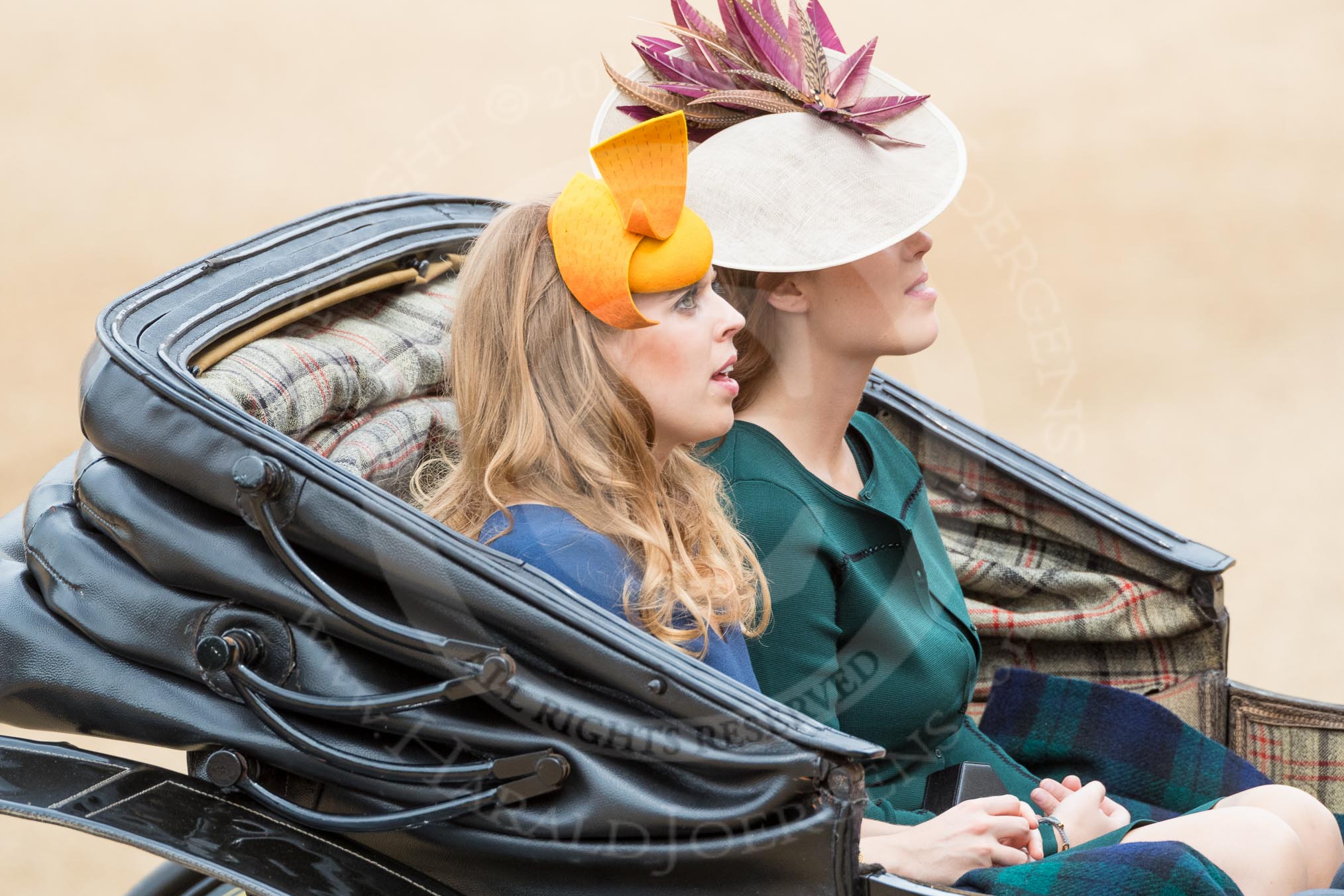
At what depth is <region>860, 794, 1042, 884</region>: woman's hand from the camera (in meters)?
1.14

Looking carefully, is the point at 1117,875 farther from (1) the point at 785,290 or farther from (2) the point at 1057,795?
(1) the point at 785,290

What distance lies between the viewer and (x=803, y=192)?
4.64ft

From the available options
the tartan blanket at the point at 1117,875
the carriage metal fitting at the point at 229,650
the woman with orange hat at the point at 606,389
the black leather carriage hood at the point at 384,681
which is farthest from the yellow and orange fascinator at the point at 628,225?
the tartan blanket at the point at 1117,875

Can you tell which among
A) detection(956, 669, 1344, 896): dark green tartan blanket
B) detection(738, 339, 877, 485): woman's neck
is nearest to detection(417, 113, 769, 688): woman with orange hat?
detection(738, 339, 877, 485): woman's neck

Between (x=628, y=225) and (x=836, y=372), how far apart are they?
1.23 feet

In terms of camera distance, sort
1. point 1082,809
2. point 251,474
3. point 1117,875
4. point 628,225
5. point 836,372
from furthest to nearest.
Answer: point 836,372, point 1082,809, point 628,225, point 1117,875, point 251,474

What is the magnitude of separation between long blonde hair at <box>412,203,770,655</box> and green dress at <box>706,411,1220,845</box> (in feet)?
0.24

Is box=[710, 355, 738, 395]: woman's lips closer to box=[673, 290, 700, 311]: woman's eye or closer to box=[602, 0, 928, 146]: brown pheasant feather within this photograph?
box=[673, 290, 700, 311]: woman's eye

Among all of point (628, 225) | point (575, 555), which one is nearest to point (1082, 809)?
point (575, 555)

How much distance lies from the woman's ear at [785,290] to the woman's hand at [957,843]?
541mm

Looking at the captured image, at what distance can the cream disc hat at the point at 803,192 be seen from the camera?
1.40 meters

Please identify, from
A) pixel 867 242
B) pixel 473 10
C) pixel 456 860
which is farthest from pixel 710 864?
pixel 473 10

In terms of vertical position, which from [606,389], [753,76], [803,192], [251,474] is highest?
[753,76]

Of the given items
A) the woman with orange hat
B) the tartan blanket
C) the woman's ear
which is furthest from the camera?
the woman's ear
